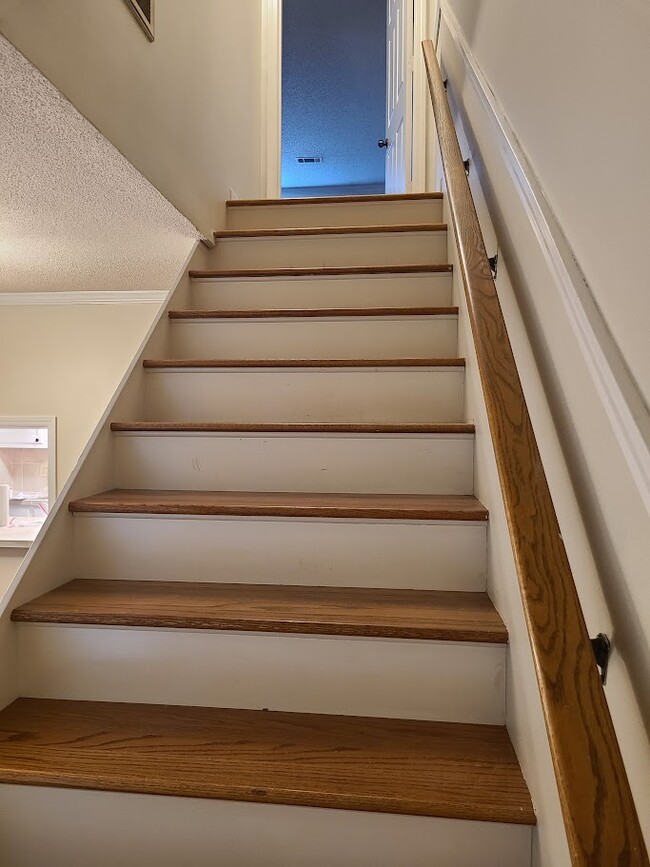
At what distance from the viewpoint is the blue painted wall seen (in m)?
A: 5.41

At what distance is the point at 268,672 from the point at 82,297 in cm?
308

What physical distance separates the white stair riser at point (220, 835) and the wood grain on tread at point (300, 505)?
→ 0.58 meters

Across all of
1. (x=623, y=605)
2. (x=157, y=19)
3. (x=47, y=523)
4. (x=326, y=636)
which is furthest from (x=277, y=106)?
(x=623, y=605)

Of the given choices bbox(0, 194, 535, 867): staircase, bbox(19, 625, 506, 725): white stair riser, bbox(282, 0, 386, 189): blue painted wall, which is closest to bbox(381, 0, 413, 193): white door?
bbox(282, 0, 386, 189): blue painted wall

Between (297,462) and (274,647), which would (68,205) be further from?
(274,647)

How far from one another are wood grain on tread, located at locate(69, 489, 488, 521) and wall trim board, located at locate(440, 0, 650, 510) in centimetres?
59

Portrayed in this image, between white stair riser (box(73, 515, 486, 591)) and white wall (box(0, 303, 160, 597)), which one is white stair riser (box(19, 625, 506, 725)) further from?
white wall (box(0, 303, 160, 597))

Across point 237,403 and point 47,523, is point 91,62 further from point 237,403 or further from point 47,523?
point 47,523

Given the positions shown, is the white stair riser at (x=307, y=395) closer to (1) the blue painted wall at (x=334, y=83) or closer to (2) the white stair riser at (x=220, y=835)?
(2) the white stair riser at (x=220, y=835)

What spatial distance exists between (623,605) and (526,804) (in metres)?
0.41

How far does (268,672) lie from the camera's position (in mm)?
1196

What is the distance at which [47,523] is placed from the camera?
1.36 meters

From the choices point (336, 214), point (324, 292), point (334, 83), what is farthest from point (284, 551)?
point (334, 83)

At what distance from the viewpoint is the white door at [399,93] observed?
3893 millimetres
